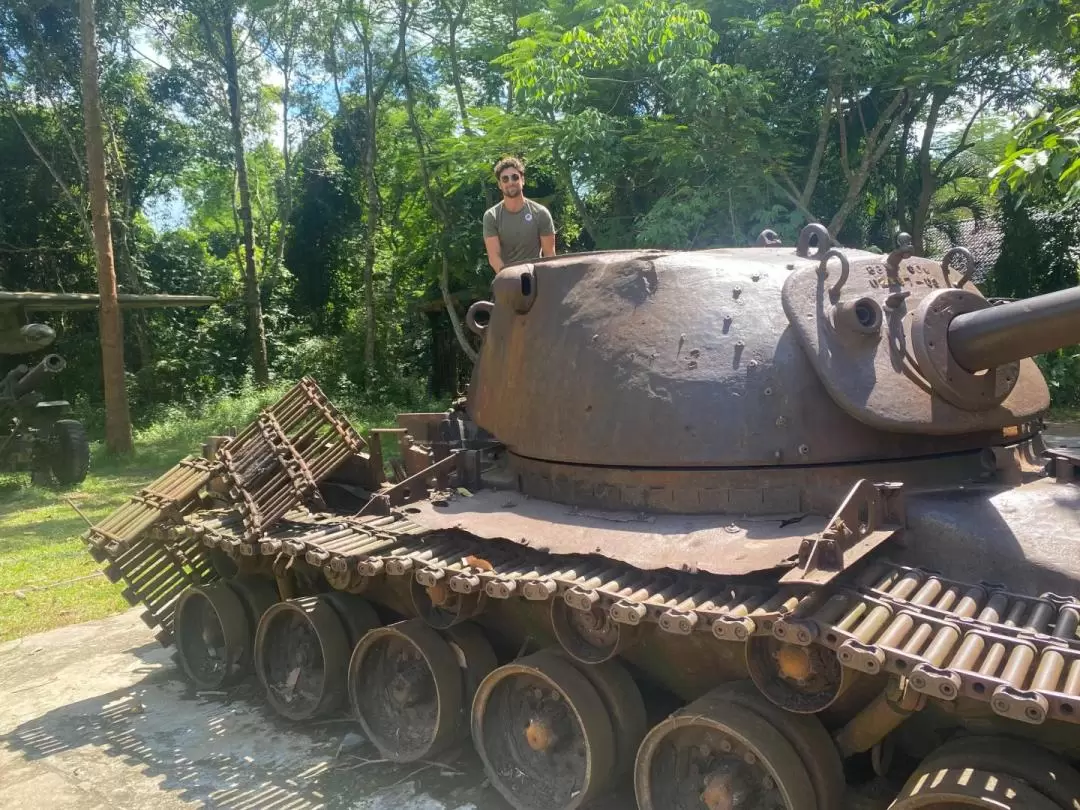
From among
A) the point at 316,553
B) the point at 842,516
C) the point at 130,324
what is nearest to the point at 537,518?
the point at 316,553

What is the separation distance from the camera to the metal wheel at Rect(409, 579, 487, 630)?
13.9 feet

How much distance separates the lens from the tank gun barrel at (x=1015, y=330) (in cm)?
344

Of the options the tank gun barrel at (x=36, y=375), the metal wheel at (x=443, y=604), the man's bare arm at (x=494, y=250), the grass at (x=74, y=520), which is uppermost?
the man's bare arm at (x=494, y=250)

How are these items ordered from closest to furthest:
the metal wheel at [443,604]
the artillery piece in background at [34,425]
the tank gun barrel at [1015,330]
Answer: the tank gun barrel at [1015,330], the metal wheel at [443,604], the artillery piece in background at [34,425]

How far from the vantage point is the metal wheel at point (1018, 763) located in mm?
2699

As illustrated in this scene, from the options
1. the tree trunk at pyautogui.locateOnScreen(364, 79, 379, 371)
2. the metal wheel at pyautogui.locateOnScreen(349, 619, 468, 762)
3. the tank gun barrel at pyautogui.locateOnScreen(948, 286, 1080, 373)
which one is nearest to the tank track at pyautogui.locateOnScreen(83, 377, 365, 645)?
the metal wheel at pyautogui.locateOnScreen(349, 619, 468, 762)

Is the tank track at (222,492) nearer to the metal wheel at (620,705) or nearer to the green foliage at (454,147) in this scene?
the metal wheel at (620,705)

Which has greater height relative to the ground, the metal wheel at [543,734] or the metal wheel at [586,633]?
the metal wheel at [586,633]

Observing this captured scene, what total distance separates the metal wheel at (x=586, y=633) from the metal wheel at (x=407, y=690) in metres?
0.93

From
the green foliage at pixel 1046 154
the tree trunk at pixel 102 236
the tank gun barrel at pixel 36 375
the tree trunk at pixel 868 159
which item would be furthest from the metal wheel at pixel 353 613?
the tree trunk at pixel 102 236

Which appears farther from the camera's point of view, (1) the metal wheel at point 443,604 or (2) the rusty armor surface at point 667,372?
(1) the metal wheel at point 443,604

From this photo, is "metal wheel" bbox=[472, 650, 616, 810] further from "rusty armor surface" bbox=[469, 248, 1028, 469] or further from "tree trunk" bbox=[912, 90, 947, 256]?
"tree trunk" bbox=[912, 90, 947, 256]

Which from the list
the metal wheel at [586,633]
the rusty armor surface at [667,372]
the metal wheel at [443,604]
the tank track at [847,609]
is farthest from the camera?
the metal wheel at [443,604]

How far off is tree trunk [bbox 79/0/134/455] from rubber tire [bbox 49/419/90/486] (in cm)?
140
